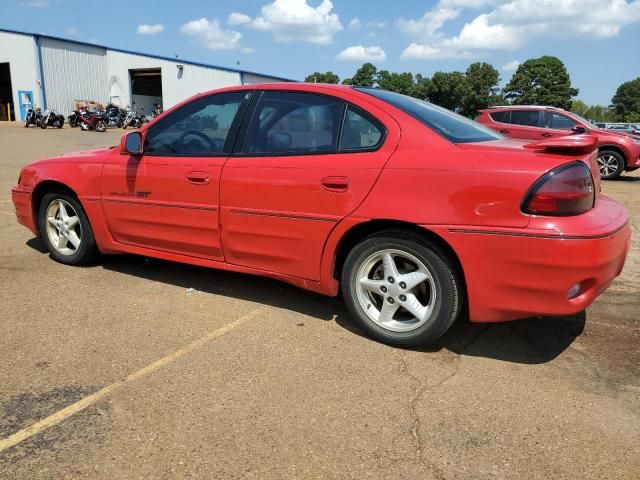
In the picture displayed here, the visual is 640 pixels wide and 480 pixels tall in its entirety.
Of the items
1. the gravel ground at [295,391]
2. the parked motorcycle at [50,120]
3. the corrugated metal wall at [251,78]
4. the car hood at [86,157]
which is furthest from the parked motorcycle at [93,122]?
the gravel ground at [295,391]

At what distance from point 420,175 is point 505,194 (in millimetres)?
478

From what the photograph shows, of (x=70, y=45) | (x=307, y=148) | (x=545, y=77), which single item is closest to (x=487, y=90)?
(x=545, y=77)

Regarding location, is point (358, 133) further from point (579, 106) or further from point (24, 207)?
point (579, 106)

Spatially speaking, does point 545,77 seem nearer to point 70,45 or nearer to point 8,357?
point 70,45

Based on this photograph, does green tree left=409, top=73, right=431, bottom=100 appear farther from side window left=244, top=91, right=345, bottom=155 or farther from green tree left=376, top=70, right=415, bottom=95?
side window left=244, top=91, right=345, bottom=155

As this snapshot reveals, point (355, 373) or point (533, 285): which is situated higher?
point (533, 285)

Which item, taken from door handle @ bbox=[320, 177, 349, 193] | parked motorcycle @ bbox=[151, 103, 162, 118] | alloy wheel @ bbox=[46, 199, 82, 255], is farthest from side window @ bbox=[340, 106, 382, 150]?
parked motorcycle @ bbox=[151, 103, 162, 118]

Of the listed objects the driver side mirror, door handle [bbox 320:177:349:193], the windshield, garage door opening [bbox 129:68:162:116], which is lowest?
door handle [bbox 320:177:349:193]

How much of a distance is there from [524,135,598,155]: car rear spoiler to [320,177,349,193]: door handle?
1.08 meters

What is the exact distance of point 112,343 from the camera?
3291mm

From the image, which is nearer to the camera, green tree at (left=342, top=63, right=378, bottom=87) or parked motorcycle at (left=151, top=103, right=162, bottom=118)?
parked motorcycle at (left=151, top=103, right=162, bottom=118)

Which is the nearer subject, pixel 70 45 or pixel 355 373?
pixel 355 373

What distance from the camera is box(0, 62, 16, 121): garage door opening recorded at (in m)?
35.5

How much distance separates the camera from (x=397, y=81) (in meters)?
88.8
